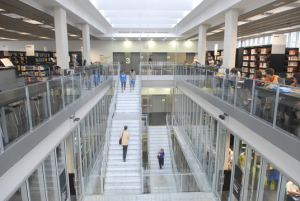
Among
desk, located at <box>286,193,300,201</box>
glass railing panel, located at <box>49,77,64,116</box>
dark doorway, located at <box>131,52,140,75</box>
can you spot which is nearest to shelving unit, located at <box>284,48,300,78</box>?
desk, located at <box>286,193,300,201</box>

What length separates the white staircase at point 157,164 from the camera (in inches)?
340

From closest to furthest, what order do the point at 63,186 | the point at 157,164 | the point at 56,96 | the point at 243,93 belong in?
the point at 56,96
the point at 243,93
the point at 63,186
the point at 157,164

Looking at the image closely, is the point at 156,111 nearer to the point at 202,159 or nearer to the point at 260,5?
the point at 202,159

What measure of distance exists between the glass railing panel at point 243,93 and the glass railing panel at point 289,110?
1.18 meters

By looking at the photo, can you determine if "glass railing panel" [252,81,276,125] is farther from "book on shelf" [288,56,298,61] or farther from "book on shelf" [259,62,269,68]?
"book on shelf" [288,56,298,61]

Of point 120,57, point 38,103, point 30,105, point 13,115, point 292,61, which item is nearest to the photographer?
point 13,115

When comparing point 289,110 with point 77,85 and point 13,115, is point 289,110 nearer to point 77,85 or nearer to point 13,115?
point 13,115

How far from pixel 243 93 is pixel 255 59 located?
1305 cm

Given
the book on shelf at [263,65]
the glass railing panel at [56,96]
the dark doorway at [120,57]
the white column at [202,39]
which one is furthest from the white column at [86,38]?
the book on shelf at [263,65]

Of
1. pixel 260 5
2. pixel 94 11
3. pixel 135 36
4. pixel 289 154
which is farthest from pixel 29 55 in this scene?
pixel 289 154

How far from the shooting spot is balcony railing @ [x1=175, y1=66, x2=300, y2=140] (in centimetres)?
377

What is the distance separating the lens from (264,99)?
4.67 meters

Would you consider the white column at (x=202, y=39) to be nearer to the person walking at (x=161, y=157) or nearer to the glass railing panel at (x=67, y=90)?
the person walking at (x=161, y=157)

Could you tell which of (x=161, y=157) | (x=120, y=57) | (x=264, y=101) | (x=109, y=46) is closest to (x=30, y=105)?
(x=264, y=101)
